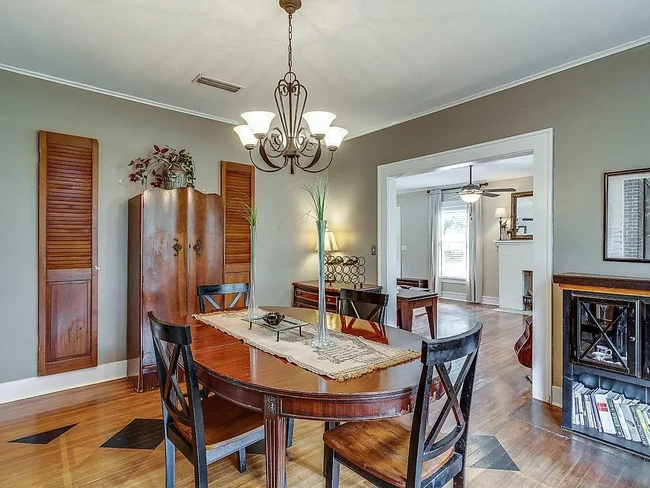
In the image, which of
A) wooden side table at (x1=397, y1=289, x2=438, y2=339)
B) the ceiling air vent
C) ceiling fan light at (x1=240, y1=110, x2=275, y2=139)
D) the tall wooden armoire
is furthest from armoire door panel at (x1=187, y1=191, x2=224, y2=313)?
wooden side table at (x1=397, y1=289, x2=438, y2=339)

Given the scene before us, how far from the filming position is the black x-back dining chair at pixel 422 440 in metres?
1.27

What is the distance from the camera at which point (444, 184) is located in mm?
8203

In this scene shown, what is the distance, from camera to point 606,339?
2.42 metres

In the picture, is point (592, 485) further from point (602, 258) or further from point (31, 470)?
point (31, 470)

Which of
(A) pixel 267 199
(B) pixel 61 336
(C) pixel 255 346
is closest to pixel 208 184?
(A) pixel 267 199

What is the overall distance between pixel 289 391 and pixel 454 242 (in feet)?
25.2

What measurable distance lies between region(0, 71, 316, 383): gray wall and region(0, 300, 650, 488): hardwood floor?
0.59 metres

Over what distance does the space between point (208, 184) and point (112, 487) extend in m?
2.88

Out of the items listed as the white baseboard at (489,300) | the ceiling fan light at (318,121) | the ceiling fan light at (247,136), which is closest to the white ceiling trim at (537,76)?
the ceiling fan light at (318,121)

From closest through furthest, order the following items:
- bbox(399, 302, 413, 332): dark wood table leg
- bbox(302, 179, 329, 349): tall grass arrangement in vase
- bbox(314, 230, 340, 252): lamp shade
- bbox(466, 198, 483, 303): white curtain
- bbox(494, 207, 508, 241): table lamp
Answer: bbox(302, 179, 329, 349): tall grass arrangement in vase
bbox(399, 302, 413, 332): dark wood table leg
bbox(314, 230, 340, 252): lamp shade
bbox(494, 207, 508, 241): table lamp
bbox(466, 198, 483, 303): white curtain

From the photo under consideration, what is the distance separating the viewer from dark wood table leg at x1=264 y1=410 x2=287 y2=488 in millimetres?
1427

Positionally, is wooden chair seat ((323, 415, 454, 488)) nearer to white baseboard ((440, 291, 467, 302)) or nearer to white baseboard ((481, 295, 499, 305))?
white baseboard ((481, 295, 499, 305))

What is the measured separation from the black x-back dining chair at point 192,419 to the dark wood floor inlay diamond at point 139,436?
29.5 inches

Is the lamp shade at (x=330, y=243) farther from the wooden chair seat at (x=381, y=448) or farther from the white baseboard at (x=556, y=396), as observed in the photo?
the wooden chair seat at (x=381, y=448)
